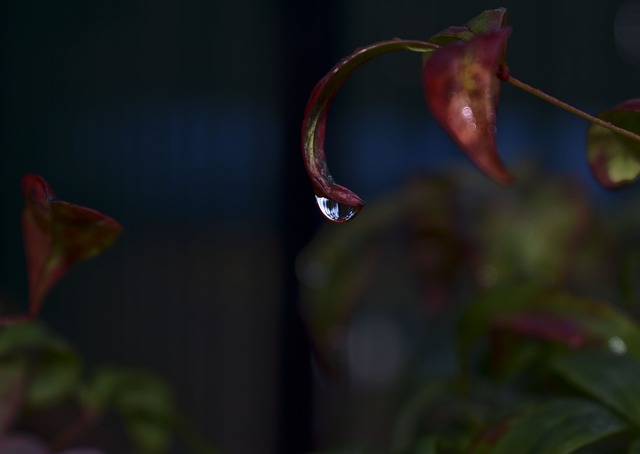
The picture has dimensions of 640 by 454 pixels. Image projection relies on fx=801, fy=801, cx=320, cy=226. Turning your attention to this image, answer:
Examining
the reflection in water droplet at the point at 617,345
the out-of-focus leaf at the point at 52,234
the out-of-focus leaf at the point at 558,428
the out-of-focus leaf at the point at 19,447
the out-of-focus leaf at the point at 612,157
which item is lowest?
the out-of-focus leaf at the point at 19,447

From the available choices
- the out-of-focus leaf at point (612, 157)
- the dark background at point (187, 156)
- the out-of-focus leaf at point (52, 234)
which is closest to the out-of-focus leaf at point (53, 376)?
the out-of-focus leaf at point (52, 234)

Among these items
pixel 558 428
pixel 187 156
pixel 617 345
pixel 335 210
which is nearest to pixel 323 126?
pixel 335 210

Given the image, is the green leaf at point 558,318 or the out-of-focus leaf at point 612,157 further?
the green leaf at point 558,318

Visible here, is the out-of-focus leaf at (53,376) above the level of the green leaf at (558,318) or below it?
below

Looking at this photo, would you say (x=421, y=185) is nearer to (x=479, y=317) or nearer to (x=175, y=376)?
(x=479, y=317)

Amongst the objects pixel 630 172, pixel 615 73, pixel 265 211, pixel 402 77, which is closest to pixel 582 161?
pixel 615 73

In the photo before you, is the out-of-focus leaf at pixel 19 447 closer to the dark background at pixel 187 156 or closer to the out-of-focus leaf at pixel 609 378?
the out-of-focus leaf at pixel 609 378

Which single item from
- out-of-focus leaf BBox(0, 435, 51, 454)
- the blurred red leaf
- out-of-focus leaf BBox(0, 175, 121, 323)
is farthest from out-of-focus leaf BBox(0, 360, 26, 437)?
the blurred red leaf

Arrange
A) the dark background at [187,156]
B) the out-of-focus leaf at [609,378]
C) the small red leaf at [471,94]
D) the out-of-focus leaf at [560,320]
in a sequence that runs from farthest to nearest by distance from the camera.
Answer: the dark background at [187,156] < the out-of-focus leaf at [560,320] < the out-of-focus leaf at [609,378] < the small red leaf at [471,94]
